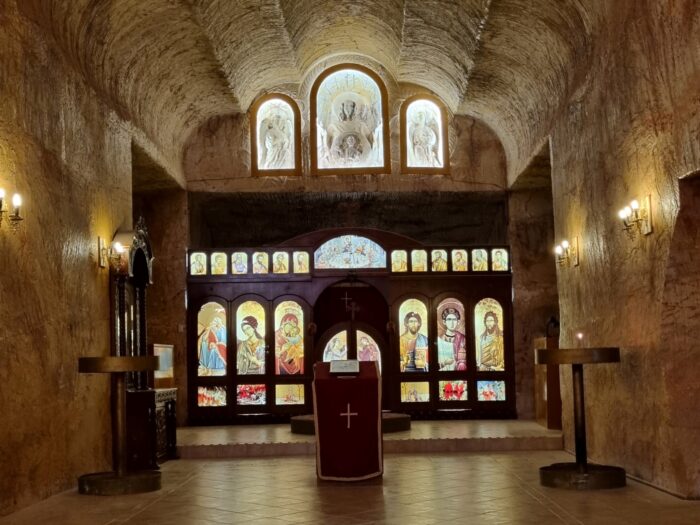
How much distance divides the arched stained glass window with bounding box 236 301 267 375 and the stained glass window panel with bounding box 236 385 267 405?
0.29m

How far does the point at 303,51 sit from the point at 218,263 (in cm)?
437

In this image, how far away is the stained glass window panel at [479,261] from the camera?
18125 mm

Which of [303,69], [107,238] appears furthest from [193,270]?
[107,238]

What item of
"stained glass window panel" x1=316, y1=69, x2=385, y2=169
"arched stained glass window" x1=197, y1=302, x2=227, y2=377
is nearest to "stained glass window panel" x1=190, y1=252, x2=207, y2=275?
"arched stained glass window" x1=197, y1=302, x2=227, y2=377

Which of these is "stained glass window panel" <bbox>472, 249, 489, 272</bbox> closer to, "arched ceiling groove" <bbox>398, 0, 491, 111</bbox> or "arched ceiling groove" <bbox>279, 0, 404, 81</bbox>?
"arched ceiling groove" <bbox>398, 0, 491, 111</bbox>

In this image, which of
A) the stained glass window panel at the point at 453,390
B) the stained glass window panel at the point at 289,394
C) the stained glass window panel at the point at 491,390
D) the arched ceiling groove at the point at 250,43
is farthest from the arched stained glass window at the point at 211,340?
the stained glass window panel at the point at 491,390

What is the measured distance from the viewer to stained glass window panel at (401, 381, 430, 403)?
58.3 feet

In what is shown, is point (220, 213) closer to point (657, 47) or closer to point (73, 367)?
point (73, 367)

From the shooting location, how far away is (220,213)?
19375mm

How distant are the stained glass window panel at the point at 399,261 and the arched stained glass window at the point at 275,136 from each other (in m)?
2.54

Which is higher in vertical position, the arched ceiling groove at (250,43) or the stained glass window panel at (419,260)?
the arched ceiling groove at (250,43)

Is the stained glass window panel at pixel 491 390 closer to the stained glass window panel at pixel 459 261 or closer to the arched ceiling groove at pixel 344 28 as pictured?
the stained glass window panel at pixel 459 261

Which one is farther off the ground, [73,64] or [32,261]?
[73,64]

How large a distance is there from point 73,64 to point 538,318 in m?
10.4
